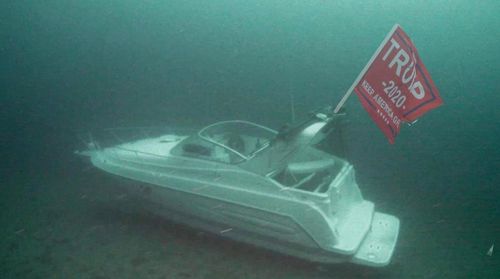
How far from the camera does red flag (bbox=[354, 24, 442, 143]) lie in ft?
9.47

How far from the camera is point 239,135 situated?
4086 mm

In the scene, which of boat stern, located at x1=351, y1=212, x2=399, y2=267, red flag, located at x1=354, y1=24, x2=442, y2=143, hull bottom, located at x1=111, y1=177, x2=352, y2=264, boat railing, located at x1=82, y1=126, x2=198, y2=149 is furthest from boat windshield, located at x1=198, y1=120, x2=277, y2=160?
boat stern, located at x1=351, y1=212, x2=399, y2=267

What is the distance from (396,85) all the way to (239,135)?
81.4 inches

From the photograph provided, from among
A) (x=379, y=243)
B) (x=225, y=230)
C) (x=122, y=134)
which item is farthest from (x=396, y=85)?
(x=122, y=134)

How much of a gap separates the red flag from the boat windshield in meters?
1.43

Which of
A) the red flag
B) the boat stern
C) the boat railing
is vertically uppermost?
the boat railing

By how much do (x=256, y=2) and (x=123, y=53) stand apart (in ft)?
16.5

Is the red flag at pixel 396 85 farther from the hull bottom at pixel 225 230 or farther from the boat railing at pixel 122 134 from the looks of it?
the boat railing at pixel 122 134

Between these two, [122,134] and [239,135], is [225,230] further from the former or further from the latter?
[122,134]

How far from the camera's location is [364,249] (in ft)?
10.3

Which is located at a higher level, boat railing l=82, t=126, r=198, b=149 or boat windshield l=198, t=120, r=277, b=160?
boat railing l=82, t=126, r=198, b=149

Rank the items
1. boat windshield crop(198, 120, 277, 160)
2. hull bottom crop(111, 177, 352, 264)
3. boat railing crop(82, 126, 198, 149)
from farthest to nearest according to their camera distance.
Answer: boat railing crop(82, 126, 198, 149) < boat windshield crop(198, 120, 277, 160) < hull bottom crop(111, 177, 352, 264)

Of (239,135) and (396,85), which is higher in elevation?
(239,135)

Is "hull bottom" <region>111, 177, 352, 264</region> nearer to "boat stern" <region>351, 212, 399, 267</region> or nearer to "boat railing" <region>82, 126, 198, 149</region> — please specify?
"boat stern" <region>351, 212, 399, 267</region>
